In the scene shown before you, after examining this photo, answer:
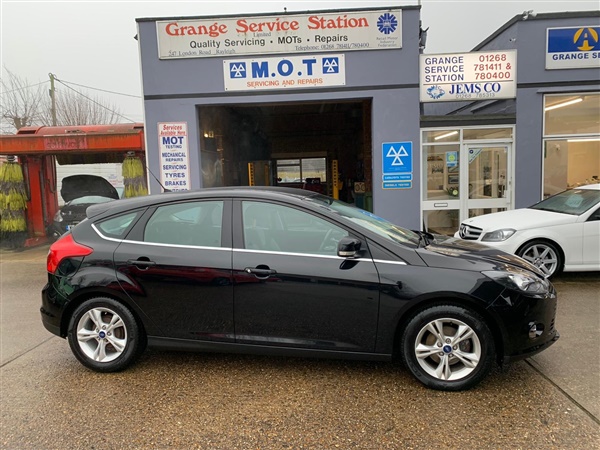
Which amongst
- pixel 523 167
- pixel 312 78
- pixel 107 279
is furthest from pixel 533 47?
pixel 107 279

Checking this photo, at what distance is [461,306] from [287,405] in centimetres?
145

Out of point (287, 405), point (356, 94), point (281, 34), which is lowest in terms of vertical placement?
point (287, 405)

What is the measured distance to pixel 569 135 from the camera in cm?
926

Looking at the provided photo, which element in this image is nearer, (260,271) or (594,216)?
(260,271)

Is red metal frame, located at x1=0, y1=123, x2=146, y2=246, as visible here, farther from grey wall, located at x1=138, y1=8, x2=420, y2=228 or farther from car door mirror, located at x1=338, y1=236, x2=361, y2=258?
car door mirror, located at x1=338, y1=236, x2=361, y2=258

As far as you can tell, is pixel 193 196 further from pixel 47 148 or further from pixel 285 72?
pixel 47 148

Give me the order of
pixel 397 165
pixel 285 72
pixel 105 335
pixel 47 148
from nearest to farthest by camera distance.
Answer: pixel 105 335
pixel 285 72
pixel 397 165
pixel 47 148

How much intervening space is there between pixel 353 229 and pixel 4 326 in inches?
169

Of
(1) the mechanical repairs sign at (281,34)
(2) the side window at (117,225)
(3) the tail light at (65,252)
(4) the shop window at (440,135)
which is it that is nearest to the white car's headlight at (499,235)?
(4) the shop window at (440,135)

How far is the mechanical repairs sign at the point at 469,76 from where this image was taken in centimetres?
902

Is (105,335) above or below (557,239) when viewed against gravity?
below

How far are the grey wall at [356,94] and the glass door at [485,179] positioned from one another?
1.11 metres

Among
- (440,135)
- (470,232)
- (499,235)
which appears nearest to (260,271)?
(499,235)

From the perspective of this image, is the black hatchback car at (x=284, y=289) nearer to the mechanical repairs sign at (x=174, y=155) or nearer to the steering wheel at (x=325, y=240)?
the steering wheel at (x=325, y=240)
